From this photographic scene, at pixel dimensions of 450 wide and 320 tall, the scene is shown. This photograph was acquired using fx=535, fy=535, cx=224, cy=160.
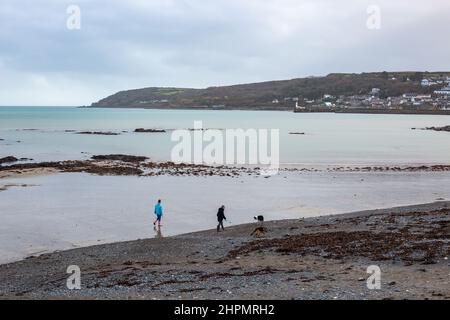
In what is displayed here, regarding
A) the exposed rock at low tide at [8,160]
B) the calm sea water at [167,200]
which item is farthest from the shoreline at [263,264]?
the exposed rock at low tide at [8,160]

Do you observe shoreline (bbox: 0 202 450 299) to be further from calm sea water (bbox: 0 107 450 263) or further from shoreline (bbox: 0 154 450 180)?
shoreline (bbox: 0 154 450 180)

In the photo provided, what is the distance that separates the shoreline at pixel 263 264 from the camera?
13.6m

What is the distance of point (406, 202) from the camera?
35.3 m

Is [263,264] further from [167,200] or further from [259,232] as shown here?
[167,200]

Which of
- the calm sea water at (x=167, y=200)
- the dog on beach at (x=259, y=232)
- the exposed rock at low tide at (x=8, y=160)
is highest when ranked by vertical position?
the exposed rock at low tide at (x=8, y=160)

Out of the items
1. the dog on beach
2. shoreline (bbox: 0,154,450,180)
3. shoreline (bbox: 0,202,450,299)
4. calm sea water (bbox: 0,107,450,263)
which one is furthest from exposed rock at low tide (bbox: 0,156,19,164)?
the dog on beach

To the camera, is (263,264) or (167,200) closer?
(263,264)

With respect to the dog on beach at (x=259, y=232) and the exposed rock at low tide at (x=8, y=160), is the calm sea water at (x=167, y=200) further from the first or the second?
the dog on beach at (x=259, y=232)

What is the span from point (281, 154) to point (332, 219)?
44697 mm

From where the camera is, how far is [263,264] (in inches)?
691

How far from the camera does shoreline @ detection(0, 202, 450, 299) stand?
13.6 meters

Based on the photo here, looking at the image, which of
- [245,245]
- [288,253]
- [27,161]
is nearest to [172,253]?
[245,245]

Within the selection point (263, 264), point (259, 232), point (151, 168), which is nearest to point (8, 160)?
point (151, 168)
